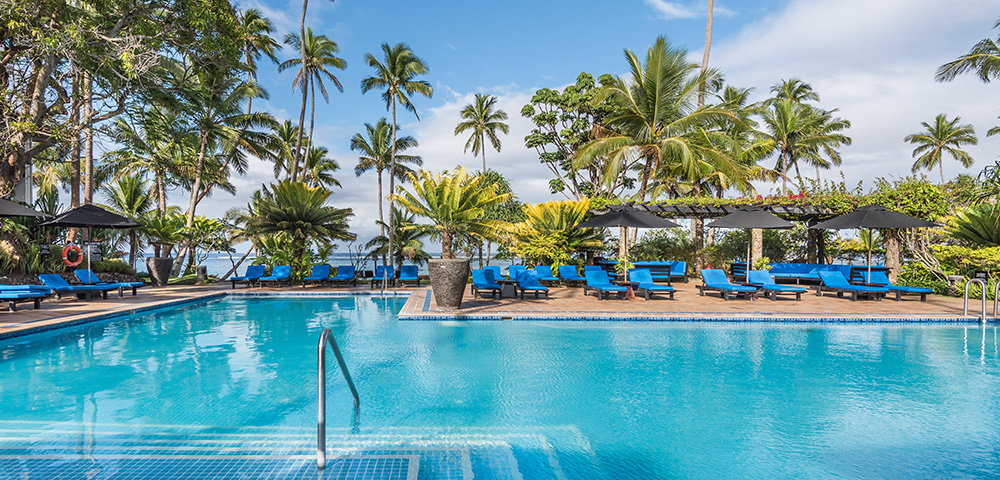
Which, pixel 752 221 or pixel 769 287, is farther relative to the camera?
pixel 752 221

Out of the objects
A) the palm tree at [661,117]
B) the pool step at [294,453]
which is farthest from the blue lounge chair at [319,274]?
the pool step at [294,453]

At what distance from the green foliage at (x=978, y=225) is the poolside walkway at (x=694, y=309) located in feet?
7.46

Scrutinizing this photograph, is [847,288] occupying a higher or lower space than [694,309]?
higher

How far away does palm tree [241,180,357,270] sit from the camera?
16875mm

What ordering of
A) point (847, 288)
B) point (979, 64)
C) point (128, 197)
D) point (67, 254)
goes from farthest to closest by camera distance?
point (128, 197)
point (979, 64)
point (67, 254)
point (847, 288)

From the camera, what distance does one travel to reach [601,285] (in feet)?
40.3

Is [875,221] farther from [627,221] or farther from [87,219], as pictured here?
[87,219]

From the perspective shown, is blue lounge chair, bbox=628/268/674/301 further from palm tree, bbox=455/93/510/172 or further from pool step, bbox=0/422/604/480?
palm tree, bbox=455/93/510/172

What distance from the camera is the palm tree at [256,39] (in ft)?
74.4

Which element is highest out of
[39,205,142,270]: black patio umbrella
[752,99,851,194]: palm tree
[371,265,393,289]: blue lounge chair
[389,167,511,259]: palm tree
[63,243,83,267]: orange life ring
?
[752,99,851,194]: palm tree

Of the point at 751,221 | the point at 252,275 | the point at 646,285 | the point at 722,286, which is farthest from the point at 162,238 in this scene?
the point at 751,221

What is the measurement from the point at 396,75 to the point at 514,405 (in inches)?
937

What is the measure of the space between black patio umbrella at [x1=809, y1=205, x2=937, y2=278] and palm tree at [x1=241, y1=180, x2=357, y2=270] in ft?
55.4

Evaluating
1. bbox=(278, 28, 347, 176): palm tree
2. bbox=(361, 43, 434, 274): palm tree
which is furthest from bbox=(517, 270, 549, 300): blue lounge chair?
bbox=(278, 28, 347, 176): palm tree
